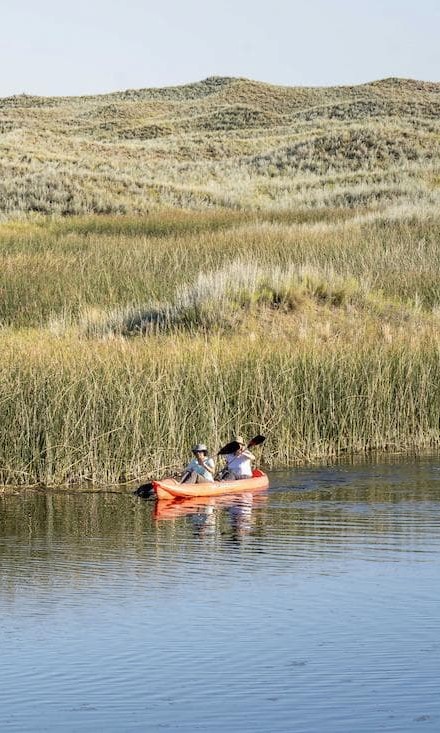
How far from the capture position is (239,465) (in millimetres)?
16469

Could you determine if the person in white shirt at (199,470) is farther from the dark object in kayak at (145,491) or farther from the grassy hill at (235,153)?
the grassy hill at (235,153)

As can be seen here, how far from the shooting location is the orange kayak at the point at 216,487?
1570cm

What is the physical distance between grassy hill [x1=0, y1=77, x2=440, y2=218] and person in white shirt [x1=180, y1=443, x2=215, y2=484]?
2735cm

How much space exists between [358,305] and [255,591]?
16.4 metres

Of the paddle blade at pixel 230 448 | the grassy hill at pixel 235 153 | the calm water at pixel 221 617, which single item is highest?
the grassy hill at pixel 235 153

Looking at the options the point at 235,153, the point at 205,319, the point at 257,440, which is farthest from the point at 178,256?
the point at 235,153

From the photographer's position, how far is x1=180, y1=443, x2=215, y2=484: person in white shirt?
635 inches

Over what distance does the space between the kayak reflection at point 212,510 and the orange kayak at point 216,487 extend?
0.21 feet

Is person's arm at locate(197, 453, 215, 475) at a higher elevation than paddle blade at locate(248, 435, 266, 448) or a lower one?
lower

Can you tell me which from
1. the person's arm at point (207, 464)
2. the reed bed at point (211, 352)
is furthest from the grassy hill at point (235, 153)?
the person's arm at point (207, 464)

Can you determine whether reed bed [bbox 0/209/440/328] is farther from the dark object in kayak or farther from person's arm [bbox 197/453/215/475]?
the dark object in kayak

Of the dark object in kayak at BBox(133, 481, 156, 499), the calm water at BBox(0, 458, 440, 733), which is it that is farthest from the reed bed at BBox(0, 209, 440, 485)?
the calm water at BBox(0, 458, 440, 733)

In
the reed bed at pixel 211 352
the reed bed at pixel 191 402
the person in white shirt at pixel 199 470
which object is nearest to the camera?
the person in white shirt at pixel 199 470

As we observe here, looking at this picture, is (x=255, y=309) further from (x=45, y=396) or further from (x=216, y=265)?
(x=45, y=396)
